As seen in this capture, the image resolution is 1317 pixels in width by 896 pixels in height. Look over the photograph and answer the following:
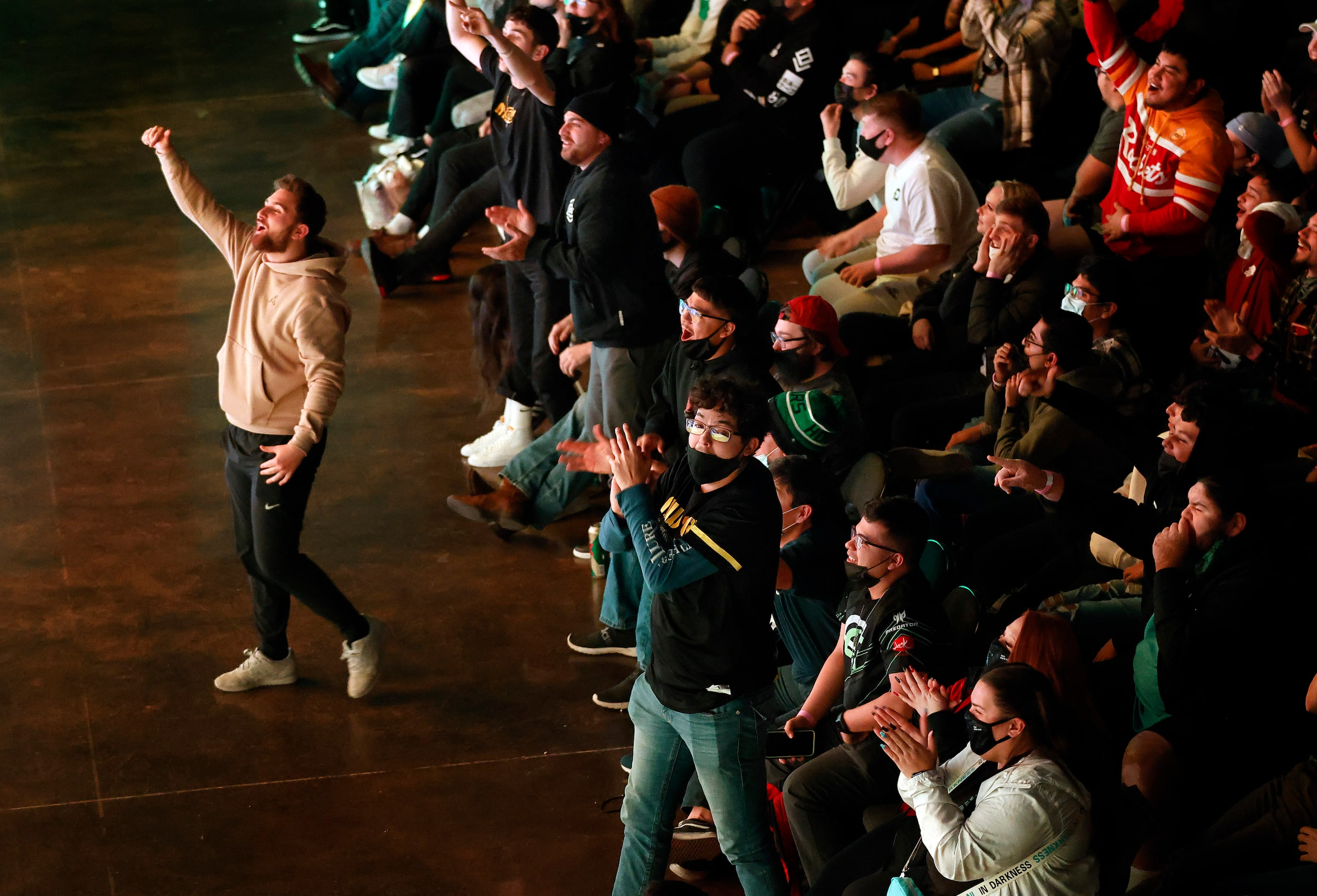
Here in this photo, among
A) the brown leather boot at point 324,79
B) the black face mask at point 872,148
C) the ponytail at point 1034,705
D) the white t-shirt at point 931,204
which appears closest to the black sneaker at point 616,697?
the ponytail at point 1034,705

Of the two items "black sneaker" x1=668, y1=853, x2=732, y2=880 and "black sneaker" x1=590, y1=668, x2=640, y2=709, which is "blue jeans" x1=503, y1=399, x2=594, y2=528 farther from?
"black sneaker" x1=668, y1=853, x2=732, y2=880

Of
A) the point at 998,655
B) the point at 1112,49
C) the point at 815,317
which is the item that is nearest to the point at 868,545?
the point at 998,655

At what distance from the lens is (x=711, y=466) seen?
3.31 m

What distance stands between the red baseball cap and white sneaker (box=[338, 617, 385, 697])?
1.70 m

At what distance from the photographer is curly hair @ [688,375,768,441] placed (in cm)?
325

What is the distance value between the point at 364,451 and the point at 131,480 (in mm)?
952

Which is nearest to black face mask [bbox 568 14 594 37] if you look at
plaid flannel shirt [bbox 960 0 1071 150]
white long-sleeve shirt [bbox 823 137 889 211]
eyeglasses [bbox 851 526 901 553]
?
white long-sleeve shirt [bbox 823 137 889 211]

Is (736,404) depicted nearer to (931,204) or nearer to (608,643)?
(608,643)

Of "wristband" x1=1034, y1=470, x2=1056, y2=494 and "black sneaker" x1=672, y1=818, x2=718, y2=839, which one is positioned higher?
"wristband" x1=1034, y1=470, x2=1056, y2=494

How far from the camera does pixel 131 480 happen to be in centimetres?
613

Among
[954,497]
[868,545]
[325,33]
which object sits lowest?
[325,33]

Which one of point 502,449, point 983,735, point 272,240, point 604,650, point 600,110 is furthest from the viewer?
point 502,449

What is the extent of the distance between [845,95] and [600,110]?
2431mm

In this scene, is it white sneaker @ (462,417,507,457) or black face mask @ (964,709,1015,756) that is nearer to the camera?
black face mask @ (964,709,1015,756)
